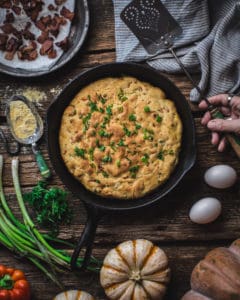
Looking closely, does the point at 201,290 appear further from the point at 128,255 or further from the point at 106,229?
the point at 106,229

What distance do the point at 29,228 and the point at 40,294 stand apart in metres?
0.40

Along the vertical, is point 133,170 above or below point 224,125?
below

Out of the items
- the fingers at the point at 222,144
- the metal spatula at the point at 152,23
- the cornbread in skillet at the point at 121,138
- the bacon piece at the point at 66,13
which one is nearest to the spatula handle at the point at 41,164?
the cornbread in skillet at the point at 121,138

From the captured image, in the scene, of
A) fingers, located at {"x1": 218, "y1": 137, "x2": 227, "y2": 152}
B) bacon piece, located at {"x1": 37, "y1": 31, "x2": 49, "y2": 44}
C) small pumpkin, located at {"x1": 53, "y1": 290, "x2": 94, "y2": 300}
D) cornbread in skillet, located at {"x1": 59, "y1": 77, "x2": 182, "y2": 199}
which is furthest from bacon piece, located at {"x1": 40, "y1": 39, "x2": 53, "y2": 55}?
small pumpkin, located at {"x1": 53, "y1": 290, "x2": 94, "y2": 300}

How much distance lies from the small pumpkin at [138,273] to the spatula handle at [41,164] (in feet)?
2.06

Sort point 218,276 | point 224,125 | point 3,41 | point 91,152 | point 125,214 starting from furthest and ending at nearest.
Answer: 1. point 3,41
2. point 125,214
3. point 91,152
4. point 224,125
5. point 218,276

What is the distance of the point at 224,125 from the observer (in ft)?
10.6

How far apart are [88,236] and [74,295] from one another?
0.39 m

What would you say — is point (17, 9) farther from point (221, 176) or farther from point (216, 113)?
point (221, 176)

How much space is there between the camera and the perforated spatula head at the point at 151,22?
338cm

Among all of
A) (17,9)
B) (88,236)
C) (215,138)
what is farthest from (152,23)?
(88,236)

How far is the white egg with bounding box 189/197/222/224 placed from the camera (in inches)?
128

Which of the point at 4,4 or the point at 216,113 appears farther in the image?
the point at 4,4

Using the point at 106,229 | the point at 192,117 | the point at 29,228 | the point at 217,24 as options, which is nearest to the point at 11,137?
the point at 29,228
